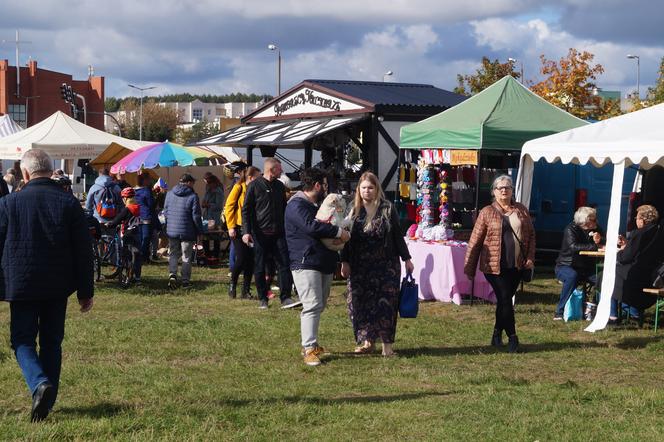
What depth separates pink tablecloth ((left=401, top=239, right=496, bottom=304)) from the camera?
512 inches

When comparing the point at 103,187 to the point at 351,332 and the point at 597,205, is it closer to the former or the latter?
the point at 351,332

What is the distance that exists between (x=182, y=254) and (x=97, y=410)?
25.8 ft

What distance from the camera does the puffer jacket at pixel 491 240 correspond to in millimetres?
9539

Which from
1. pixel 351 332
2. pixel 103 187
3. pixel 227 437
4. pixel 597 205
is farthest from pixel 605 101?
pixel 227 437

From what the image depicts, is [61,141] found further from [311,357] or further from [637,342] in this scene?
[637,342]

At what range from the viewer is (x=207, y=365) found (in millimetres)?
8758

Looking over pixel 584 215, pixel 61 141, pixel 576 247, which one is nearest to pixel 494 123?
pixel 584 215

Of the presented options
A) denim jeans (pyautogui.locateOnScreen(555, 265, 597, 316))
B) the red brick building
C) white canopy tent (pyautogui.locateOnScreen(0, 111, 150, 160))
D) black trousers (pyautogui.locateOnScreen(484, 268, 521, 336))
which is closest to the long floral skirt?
black trousers (pyautogui.locateOnScreen(484, 268, 521, 336))

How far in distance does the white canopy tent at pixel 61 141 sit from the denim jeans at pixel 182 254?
11.1 m

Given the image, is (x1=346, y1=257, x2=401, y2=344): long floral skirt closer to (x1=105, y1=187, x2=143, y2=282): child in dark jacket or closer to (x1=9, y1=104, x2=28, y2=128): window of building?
(x1=105, y1=187, x2=143, y2=282): child in dark jacket

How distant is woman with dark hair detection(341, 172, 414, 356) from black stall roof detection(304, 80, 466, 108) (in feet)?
33.7

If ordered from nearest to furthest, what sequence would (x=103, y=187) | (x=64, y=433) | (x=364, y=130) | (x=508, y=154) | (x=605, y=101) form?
1. (x=64, y=433)
2. (x=103, y=187)
3. (x=508, y=154)
4. (x=364, y=130)
5. (x=605, y=101)

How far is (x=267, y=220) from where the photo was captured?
482 inches

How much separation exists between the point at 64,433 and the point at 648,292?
6729 mm
